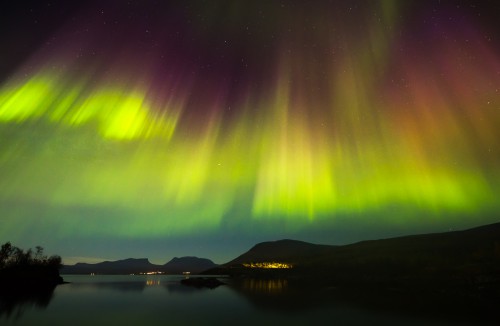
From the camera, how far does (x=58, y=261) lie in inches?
7318

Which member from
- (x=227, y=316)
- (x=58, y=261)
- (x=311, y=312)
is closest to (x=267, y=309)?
(x=311, y=312)

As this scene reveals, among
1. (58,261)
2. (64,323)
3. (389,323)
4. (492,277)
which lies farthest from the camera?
(58,261)

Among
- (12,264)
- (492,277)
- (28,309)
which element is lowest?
(28,309)

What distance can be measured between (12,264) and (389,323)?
160 metres

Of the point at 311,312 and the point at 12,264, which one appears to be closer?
the point at 311,312

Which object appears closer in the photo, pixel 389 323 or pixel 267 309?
pixel 389 323

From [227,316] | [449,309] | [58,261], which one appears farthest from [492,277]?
[58,261]

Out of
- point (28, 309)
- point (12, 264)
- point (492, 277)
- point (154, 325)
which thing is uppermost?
point (12, 264)

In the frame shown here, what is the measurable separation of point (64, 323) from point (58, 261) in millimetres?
149762

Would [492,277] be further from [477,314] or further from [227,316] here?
[227,316]

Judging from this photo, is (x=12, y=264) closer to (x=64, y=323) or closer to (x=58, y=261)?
(x=58, y=261)

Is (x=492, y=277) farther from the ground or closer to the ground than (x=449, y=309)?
farther from the ground

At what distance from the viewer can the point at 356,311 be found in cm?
7731

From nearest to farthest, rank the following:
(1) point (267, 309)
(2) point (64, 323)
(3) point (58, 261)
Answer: (2) point (64, 323) < (1) point (267, 309) < (3) point (58, 261)
